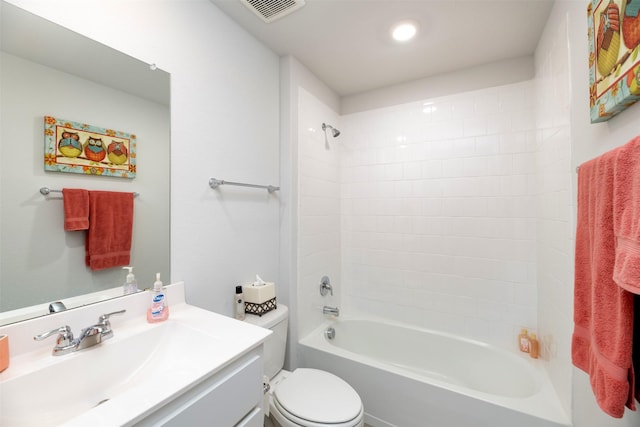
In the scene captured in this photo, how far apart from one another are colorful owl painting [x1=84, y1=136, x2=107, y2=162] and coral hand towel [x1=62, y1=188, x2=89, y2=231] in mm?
135

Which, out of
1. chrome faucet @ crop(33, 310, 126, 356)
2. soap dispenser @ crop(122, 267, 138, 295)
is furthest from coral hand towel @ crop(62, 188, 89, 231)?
chrome faucet @ crop(33, 310, 126, 356)

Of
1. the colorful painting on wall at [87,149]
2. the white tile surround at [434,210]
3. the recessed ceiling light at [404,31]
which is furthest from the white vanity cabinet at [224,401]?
the recessed ceiling light at [404,31]

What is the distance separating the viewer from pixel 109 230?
1037 mm

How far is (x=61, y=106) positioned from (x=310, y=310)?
5.82 ft

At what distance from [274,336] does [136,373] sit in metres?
0.76

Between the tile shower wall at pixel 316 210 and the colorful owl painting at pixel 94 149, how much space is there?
3.67ft

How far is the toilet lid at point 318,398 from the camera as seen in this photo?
1.18 m

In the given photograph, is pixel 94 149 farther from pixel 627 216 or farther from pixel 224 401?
pixel 627 216

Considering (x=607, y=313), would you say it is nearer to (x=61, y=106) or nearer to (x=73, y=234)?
(x=73, y=234)

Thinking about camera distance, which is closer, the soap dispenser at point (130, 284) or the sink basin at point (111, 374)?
the sink basin at point (111, 374)

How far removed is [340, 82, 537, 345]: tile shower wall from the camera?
183cm

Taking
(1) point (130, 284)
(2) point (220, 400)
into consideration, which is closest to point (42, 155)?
(1) point (130, 284)

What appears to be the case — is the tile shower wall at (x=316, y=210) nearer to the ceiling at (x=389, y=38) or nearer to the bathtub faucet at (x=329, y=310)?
the bathtub faucet at (x=329, y=310)

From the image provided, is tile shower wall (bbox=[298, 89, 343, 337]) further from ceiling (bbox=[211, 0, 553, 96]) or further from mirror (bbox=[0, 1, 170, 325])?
mirror (bbox=[0, 1, 170, 325])
